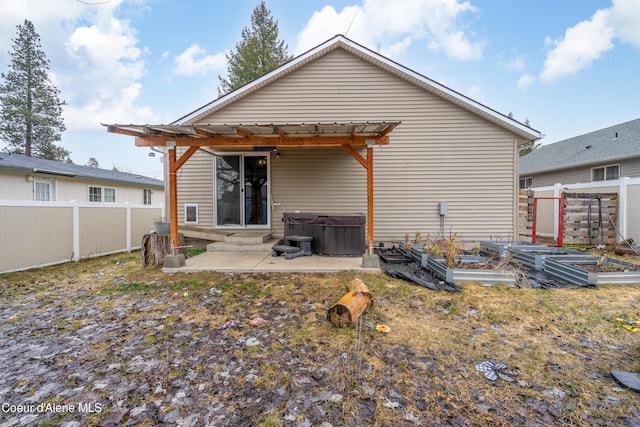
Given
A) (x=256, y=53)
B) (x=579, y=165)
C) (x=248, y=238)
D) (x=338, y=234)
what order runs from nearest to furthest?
(x=338, y=234), (x=248, y=238), (x=579, y=165), (x=256, y=53)

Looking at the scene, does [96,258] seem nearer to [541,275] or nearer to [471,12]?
[541,275]

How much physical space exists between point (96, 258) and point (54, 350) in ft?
18.4

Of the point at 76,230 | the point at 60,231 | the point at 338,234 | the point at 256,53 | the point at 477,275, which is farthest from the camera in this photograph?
the point at 256,53

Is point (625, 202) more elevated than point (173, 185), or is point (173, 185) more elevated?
point (173, 185)

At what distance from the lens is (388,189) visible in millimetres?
7711

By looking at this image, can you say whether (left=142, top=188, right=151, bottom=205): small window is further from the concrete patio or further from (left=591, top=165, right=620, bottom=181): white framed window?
(left=591, top=165, right=620, bottom=181): white framed window

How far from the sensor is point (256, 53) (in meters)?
19.6

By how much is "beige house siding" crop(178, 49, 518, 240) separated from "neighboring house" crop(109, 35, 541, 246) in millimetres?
27

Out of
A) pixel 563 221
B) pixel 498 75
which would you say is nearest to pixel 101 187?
pixel 563 221

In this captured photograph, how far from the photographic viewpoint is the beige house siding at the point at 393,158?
755cm

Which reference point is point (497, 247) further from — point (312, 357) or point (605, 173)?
point (605, 173)

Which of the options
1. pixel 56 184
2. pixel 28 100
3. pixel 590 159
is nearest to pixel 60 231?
pixel 56 184

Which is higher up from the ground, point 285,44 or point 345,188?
point 285,44

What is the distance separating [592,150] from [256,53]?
809 inches
